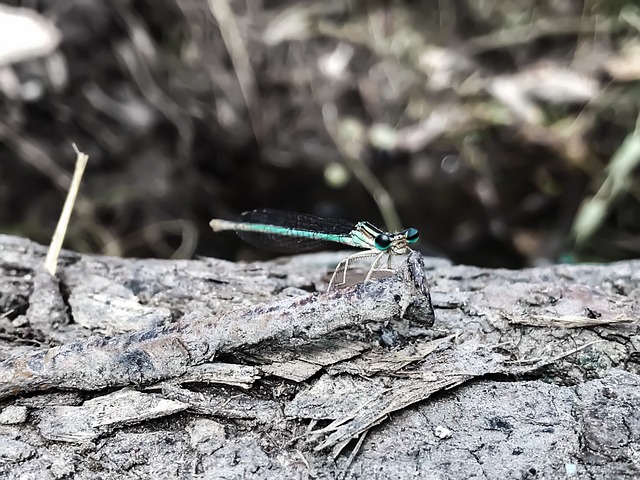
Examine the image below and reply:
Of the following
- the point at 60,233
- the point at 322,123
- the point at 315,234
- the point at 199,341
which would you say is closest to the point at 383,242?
the point at 315,234

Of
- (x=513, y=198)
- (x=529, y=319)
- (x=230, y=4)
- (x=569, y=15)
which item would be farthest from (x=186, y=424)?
(x=569, y=15)

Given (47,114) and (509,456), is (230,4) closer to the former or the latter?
(47,114)

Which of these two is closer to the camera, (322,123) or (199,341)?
(199,341)

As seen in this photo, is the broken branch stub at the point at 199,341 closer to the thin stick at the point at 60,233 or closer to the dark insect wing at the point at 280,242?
the thin stick at the point at 60,233

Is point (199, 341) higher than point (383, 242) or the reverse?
the reverse

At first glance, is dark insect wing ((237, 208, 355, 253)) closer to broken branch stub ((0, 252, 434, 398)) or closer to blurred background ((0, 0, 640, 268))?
broken branch stub ((0, 252, 434, 398))

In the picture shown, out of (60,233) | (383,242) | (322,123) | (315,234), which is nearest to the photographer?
(60,233)

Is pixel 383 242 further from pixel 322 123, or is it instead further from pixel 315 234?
pixel 322 123
